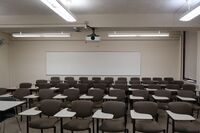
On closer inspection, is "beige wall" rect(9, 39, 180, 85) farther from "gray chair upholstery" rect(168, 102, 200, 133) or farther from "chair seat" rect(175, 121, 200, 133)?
"chair seat" rect(175, 121, 200, 133)

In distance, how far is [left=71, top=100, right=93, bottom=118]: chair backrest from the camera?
482 cm

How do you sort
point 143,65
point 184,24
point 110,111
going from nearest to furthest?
1. point 110,111
2. point 184,24
3. point 143,65

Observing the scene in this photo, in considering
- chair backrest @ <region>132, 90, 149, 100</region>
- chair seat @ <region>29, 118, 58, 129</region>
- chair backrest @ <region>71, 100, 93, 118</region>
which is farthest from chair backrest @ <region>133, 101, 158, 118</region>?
chair seat @ <region>29, 118, 58, 129</region>

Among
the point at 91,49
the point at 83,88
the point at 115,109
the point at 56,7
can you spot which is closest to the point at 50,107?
the point at 115,109

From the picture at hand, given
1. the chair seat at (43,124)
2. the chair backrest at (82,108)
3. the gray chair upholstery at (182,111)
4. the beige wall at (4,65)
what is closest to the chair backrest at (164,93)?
the gray chair upholstery at (182,111)

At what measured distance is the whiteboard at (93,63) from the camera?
36.6ft

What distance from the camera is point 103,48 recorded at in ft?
37.0

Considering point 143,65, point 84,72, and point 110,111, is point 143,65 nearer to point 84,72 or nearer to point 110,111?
point 84,72

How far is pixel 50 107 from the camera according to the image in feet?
16.2

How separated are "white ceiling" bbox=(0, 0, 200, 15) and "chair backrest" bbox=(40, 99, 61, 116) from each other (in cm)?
285

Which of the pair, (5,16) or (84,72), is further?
(84,72)

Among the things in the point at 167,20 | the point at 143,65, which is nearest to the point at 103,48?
the point at 143,65

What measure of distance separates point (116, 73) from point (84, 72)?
63.8 inches

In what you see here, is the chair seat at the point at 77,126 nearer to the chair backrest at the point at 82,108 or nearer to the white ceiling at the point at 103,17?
the chair backrest at the point at 82,108
